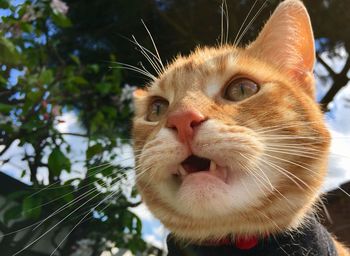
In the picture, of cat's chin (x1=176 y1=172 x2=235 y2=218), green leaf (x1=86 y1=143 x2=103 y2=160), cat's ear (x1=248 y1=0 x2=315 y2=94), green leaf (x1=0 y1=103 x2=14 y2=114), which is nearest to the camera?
cat's chin (x1=176 y1=172 x2=235 y2=218)

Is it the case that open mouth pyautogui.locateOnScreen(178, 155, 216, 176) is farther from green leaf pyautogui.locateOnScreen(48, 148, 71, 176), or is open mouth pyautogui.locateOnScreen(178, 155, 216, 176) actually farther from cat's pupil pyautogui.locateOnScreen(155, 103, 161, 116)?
green leaf pyautogui.locateOnScreen(48, 148, 71, 176)

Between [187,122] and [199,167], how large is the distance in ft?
0.30

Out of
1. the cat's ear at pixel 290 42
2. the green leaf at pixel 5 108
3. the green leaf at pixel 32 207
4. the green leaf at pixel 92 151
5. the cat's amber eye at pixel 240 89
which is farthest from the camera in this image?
the green leaf at pixel 92 151

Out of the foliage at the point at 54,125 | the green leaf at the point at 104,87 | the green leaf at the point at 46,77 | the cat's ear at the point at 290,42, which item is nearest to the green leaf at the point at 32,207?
the foliage at the point at 54,125

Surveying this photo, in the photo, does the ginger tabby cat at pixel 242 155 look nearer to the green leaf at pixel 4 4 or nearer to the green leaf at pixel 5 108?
the green leaf at pixel 5 108

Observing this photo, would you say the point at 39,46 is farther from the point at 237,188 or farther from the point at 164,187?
the point at 237,188

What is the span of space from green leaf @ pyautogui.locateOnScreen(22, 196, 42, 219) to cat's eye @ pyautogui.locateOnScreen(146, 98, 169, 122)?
54 cm

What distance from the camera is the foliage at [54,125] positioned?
1491 millimetres

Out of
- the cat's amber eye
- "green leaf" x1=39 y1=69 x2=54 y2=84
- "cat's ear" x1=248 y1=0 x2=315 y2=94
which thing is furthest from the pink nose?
"green leaf" x1=39 y1=69 x2=54 y2=84

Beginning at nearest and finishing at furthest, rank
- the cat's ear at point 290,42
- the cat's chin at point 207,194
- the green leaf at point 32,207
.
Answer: the cat's chin at point 207,194
the cat's ear at point 290,42
the green leaf at point 32,207

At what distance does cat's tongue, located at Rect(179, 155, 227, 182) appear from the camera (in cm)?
76

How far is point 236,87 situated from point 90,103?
1.25m

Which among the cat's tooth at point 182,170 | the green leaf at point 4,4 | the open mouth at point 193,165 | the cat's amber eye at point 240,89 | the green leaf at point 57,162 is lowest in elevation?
the green leaf at point 57,162

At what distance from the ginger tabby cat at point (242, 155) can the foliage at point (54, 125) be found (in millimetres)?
462
